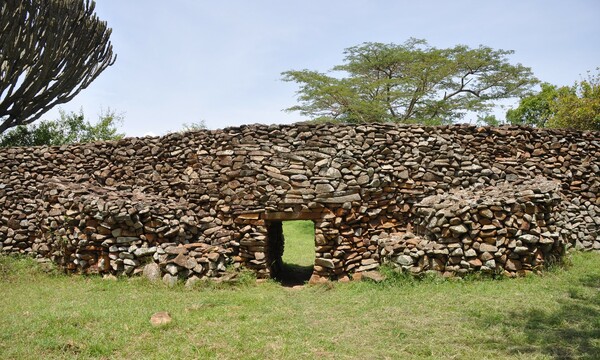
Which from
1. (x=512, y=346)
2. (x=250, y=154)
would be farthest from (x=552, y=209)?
(x=250, y=154)

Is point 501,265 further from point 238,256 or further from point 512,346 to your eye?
point 238,256

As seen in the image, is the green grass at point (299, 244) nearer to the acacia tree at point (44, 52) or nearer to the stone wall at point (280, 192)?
the stone wall at point (280, 192)

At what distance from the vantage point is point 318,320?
5.51 m

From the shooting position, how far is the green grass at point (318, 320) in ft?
14.6

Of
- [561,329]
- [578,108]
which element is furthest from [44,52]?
[578,108]

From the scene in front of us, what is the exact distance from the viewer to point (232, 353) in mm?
4414

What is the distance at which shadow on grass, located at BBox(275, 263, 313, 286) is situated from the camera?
28.6 ft

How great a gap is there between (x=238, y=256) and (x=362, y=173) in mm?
2886

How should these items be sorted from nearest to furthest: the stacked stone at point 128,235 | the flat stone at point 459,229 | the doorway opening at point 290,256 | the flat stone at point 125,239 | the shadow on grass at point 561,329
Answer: the shadow on grass at point 561,329 < the flat stone at point 459,229 < the stacked stone at point 128,235 < the flat stone at point 125,239 < the doorway opening at point 290,256

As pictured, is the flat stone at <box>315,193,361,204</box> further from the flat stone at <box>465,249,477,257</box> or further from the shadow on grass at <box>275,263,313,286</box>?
the flat stone at <box>465,249,477,257</box>

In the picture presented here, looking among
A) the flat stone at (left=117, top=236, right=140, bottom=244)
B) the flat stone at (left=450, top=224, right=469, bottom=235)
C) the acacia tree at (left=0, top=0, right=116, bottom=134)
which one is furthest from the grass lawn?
the acacia tree at (left=0, top=0, right=116, bottom=134)

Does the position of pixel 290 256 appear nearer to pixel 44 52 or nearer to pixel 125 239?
pixel 125 239

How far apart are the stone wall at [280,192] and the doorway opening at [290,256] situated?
0.78 ft

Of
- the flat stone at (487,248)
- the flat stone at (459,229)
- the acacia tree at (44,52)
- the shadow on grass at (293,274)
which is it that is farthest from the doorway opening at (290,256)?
the acacia tree at (44,52)
